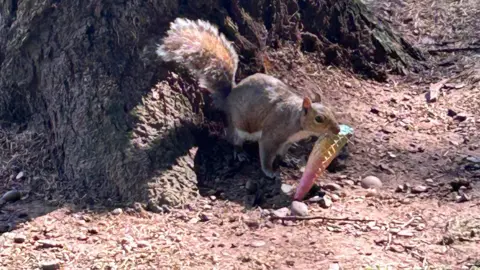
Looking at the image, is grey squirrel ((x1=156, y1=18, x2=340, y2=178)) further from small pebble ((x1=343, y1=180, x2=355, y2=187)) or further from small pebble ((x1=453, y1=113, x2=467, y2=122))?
small pebble ((x1=453, y1=113, x2=467, y2=122))

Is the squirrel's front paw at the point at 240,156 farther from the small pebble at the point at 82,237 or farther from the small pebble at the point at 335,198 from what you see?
the small pebble at the point at 82,237

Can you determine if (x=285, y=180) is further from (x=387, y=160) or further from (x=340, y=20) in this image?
(x=340, y=20)

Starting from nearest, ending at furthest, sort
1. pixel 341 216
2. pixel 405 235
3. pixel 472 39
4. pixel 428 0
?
pixel 405 235, pixel 341 216, pixel 472 39, pixel 428 0

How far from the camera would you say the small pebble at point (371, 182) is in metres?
4.33

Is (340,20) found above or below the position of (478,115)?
above

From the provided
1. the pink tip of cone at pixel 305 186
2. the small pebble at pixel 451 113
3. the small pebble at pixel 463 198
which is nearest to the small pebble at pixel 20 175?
the pink tip of cone at pixel 305 186

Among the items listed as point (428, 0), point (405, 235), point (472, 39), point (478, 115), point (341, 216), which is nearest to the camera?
point (405, 235)

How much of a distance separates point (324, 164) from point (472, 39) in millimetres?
2611

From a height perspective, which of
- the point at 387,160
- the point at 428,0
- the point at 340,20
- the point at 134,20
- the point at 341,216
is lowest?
the point at 341,216

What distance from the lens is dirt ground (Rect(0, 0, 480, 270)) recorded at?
3.59 meters

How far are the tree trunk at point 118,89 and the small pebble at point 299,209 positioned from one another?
2.21 feet

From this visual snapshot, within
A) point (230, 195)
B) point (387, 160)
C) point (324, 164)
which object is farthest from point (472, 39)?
point (230, 195)

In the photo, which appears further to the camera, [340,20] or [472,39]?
[472,39]

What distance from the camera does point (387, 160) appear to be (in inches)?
181
